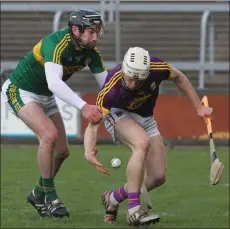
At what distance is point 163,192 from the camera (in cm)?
1155

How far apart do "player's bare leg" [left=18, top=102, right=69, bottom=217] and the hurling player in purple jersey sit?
1.77ft

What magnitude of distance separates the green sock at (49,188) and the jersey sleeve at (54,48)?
1.28 m

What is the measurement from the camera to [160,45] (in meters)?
24.0

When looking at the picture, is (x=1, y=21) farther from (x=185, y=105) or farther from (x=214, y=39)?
(x=185, y=105)

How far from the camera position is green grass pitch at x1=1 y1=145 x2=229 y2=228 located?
835 cm

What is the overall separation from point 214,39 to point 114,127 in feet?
51.3

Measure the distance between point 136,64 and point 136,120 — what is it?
93 cm

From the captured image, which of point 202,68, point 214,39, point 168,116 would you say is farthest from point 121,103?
point 214,39

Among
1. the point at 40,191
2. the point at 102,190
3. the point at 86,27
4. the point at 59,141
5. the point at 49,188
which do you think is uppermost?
the point at 86,27

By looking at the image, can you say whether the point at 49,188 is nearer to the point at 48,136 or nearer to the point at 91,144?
the point at 48,136

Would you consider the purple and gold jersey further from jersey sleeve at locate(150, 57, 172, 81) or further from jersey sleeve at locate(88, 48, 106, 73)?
jersey sleeve at locate(88, 48, 106, 73)

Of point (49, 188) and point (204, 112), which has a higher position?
point (204, 112)

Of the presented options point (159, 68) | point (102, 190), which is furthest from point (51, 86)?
point (102, 190)

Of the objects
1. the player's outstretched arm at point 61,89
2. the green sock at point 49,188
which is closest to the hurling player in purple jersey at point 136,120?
the player's outstretched arm at point 61,89
